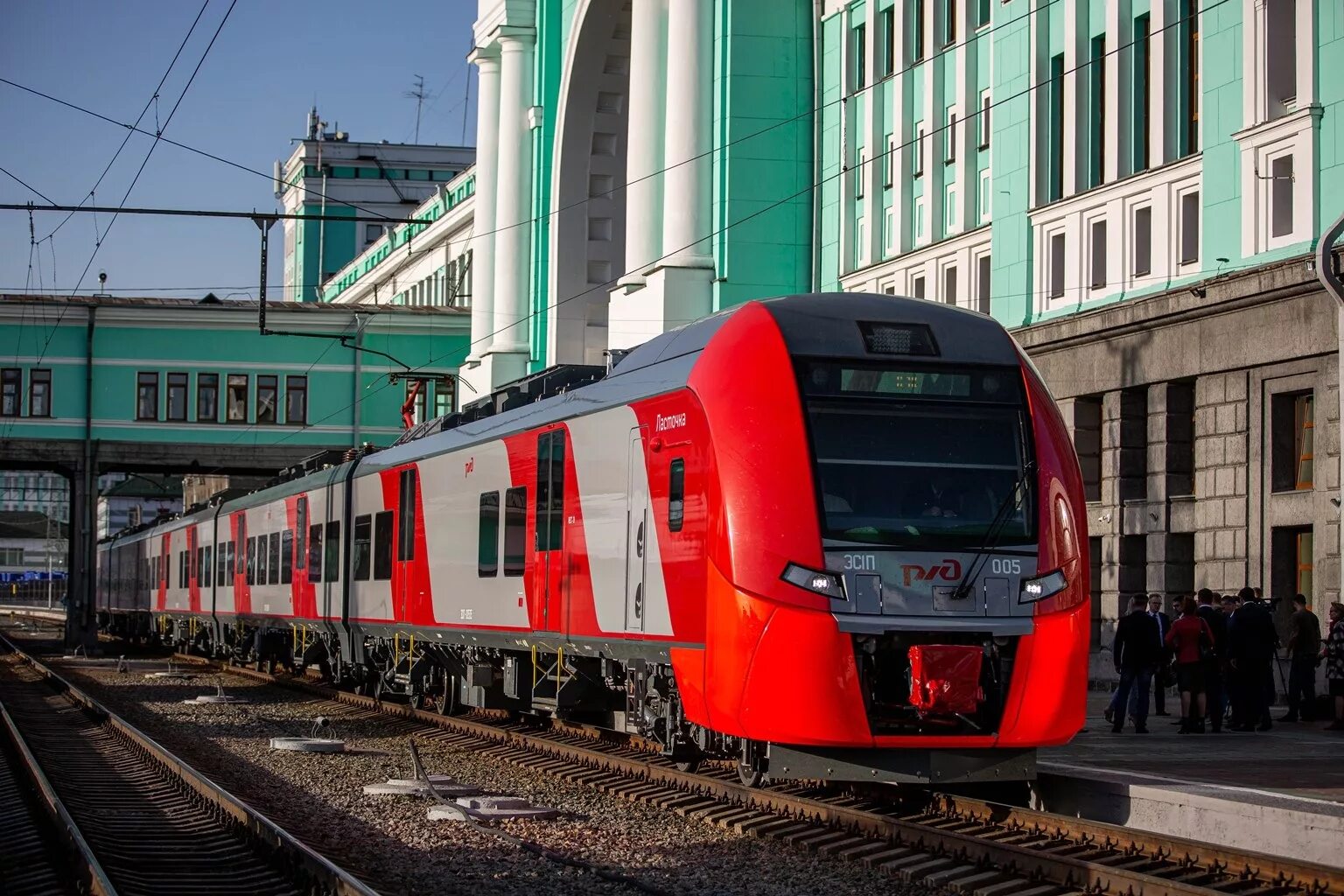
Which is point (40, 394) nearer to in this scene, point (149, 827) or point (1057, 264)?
point (1057, 264)

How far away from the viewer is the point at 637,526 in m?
13.9

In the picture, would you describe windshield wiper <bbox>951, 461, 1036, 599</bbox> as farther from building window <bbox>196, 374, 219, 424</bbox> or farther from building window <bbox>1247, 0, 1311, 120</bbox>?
building window <bbox>196, 374, 219, 424</bbox>

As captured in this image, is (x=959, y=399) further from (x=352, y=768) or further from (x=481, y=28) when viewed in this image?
(x=481, y=28)

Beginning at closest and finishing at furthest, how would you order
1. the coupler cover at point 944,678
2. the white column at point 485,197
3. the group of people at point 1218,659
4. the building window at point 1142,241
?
the coupler cover at point 944,678 < the group of people at point 1218,659 < the building window at point 1142,241 < the white column at point 485,197

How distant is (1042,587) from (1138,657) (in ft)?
23.5

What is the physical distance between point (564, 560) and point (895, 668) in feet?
15.2

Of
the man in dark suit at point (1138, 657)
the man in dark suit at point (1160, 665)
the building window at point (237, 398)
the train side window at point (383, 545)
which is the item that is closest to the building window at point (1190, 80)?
the man in dark suit at point (1160, 665)

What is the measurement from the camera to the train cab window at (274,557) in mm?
30297

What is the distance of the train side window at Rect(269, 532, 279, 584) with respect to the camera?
3030cm

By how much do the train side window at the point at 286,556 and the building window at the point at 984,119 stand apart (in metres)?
12.1

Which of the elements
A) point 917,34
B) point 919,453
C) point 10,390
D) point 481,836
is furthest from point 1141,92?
point 10,390

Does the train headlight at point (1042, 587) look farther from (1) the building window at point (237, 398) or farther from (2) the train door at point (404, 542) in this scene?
(1) the building window at point (237, 398)

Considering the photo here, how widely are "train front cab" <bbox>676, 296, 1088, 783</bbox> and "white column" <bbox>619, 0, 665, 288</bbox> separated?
24.8 metres

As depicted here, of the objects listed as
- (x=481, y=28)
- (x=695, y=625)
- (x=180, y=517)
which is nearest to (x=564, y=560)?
(x=695, y=625)
